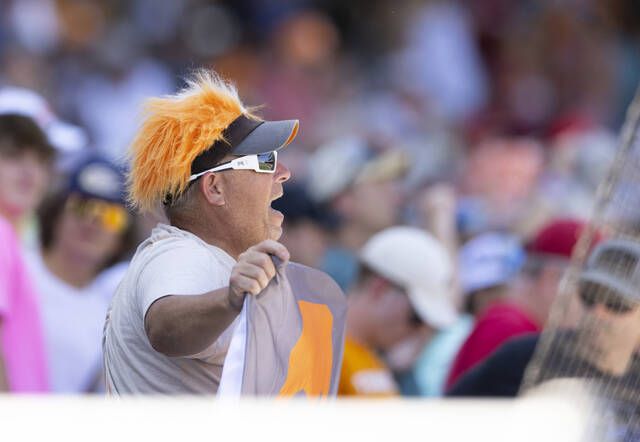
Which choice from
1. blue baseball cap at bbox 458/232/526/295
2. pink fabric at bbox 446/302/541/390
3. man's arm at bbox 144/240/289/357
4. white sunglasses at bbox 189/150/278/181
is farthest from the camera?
blue baseball cap at bbox 458/232/526/295

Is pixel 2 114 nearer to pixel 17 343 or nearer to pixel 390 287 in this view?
pixel 17 343

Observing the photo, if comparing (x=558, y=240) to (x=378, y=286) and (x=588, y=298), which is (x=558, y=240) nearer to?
(x=378, y=286)

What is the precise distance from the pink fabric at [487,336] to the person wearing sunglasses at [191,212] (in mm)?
1862

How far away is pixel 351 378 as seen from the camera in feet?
14.1

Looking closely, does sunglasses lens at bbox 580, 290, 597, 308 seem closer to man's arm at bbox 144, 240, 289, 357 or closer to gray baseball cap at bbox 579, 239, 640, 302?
gray baseball cap at bbox 579, 239, 640, 302

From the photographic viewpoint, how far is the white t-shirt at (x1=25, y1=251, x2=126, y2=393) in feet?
15.5

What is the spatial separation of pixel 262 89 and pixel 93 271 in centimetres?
474

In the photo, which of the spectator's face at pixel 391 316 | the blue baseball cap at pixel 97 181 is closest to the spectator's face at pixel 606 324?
the spectator's face at pixel 391 316

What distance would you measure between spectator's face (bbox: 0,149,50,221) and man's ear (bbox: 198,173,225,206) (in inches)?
93.7

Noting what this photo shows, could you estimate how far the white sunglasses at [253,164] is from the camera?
8.79ft

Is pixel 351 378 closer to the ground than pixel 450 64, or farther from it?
closer to the ground

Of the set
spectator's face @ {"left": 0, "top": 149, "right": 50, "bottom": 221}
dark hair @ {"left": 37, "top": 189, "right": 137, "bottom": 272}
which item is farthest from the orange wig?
dark hair @ {"left": 37, "top": 189, "right": 137, "bottom": 272}

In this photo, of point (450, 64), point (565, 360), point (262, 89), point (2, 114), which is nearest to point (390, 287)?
point (2, 114)

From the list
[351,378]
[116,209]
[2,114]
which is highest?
[2,114]
